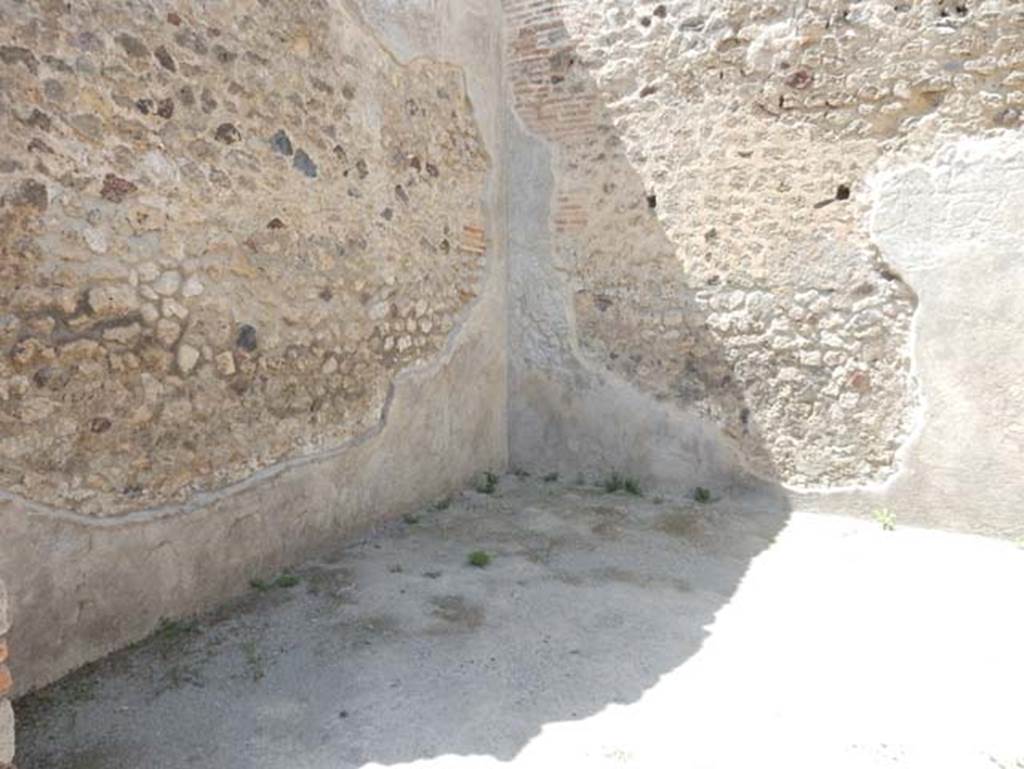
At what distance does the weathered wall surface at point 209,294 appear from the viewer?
2551 millimetres

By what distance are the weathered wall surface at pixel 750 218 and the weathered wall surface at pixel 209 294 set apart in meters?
0.79

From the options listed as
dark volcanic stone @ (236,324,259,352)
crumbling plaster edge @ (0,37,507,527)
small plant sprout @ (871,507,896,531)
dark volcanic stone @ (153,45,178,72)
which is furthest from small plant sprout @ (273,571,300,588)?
small plant sprout @ (871,507,896,531)

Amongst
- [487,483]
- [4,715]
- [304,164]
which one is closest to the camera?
[4,715]

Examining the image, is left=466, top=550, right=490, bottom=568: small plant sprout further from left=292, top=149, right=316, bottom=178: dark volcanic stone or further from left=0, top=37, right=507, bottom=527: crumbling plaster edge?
left=292, top=149, right=316, bottom=178: dark volcanic stone

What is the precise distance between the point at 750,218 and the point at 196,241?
2942mm

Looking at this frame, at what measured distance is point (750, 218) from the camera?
176 inches

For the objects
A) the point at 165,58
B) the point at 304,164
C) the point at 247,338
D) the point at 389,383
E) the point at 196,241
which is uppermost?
the point at 165,58

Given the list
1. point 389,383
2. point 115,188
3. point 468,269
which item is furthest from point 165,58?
point 468,269

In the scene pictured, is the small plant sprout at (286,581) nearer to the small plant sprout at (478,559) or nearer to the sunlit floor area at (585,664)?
the sunlit floor area at (585,664)

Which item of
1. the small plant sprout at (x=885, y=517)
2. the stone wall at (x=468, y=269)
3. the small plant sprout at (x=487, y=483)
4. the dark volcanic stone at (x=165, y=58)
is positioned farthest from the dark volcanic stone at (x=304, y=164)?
the small plant sprout at (x=885, y=517)

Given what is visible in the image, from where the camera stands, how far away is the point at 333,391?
3.80 m

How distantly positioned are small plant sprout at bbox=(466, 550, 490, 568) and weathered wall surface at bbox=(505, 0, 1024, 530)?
148cm

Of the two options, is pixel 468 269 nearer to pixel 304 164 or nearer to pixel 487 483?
pixel 487 483

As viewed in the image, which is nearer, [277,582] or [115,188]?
[115,188]
